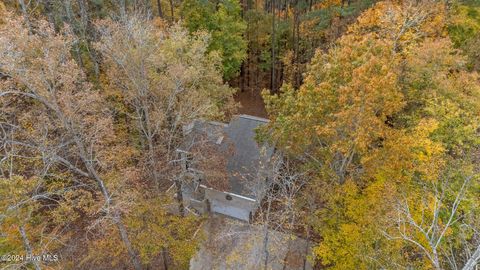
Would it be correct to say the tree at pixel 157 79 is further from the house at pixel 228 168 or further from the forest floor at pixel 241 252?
the forest floor at pixel 241 252

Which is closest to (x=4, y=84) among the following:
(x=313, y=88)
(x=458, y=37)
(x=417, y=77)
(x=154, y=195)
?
(x=154, y=195)

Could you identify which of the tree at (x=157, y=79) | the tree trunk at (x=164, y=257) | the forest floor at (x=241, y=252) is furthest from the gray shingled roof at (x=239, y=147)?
the tree trunk at (x=164, y=257)

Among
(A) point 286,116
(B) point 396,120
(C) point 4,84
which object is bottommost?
(B) point 396,120

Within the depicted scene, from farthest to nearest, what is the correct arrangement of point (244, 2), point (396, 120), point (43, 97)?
point (244, 2), point (396, 120), point (43, 97)

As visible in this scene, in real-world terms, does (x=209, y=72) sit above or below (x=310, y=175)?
above

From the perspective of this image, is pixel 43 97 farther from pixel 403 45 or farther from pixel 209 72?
pixel 403 45

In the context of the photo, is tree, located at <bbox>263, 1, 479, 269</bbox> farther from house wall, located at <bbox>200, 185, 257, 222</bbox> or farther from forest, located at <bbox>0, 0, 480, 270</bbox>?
house wall, located at <bbox>200, 185, 257, 222</bbox>
